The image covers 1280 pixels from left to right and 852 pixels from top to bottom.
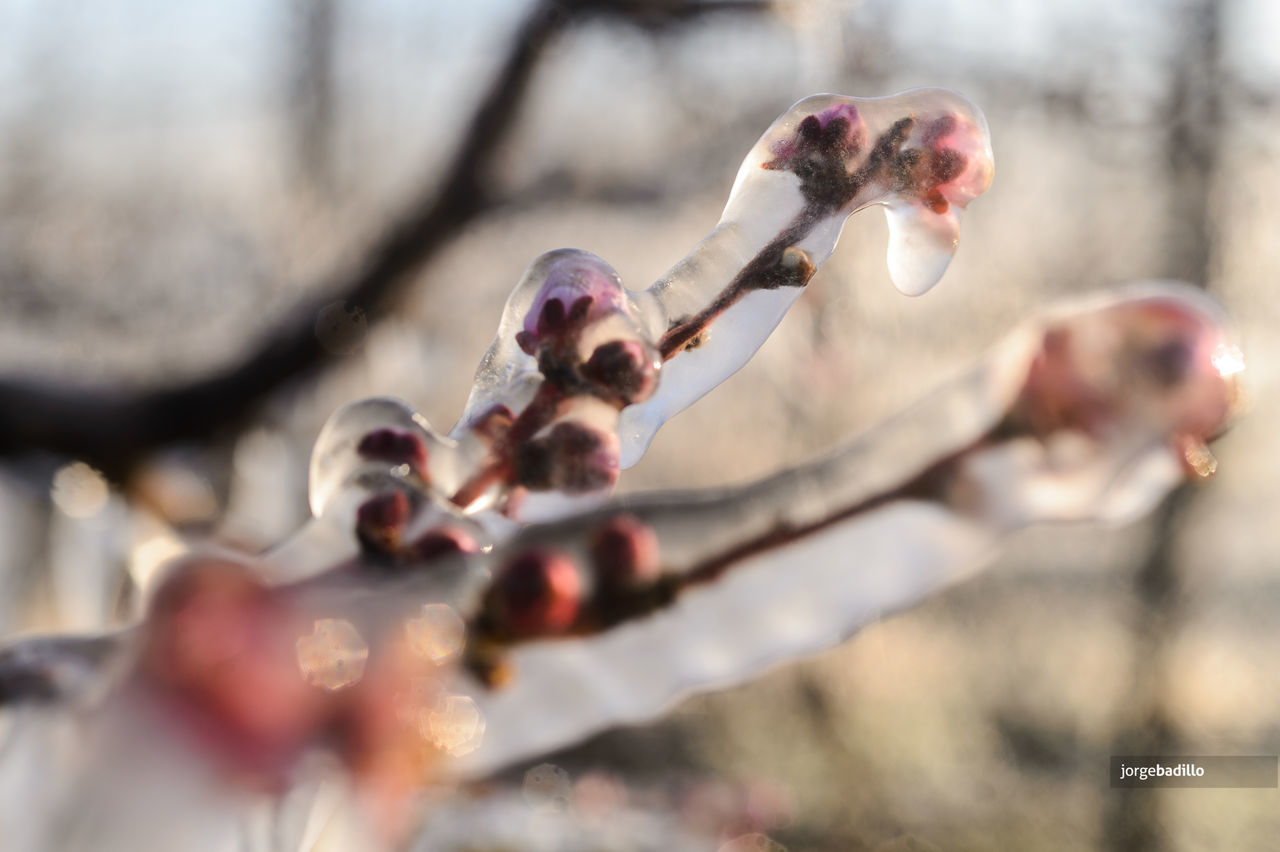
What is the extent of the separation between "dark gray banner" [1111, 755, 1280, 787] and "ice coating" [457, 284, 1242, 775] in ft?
8.26

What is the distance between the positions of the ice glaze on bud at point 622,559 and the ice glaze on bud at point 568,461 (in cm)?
2

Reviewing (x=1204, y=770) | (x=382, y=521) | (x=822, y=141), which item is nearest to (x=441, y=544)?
(x=382, y=521)

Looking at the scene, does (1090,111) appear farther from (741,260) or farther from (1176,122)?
(741,260)

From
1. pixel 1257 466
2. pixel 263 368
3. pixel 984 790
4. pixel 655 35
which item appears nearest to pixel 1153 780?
pixel 984 790

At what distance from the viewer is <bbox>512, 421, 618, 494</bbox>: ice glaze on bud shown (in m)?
0.17

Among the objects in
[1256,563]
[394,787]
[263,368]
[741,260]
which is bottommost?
[394,787]

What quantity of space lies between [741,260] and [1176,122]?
7.91 feet

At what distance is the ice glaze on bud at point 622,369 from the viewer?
0.17 m

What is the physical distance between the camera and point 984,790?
227 centimetres

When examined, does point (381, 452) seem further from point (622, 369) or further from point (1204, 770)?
point (1204, 770)

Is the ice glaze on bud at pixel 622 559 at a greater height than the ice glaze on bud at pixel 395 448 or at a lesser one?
lesser

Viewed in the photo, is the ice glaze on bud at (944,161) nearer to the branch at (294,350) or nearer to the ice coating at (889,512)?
the ice coating at (889,512)

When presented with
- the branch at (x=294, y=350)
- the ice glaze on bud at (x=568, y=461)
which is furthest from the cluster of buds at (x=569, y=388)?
the branch at (x=294, y=350)

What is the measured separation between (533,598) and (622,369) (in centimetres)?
5
